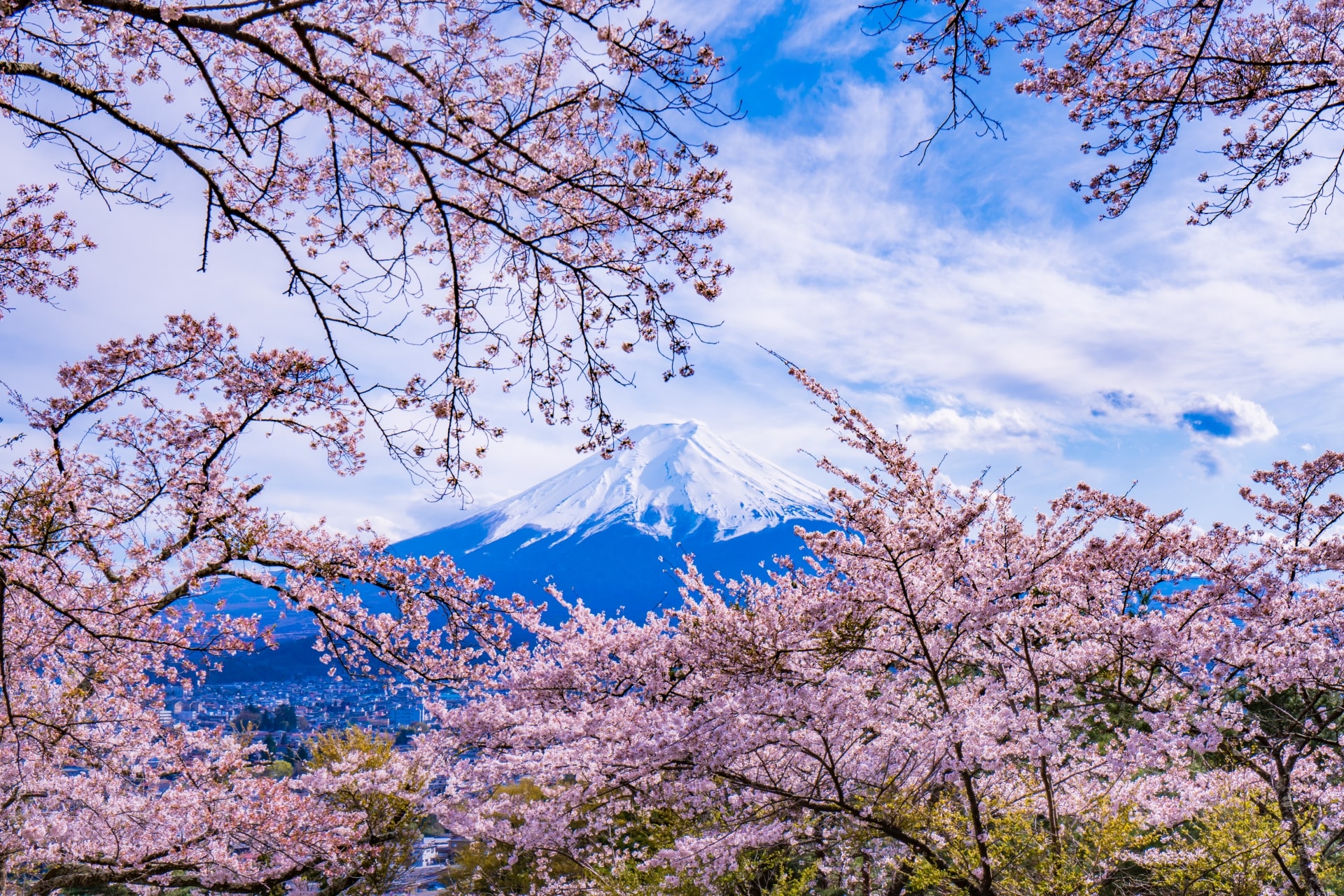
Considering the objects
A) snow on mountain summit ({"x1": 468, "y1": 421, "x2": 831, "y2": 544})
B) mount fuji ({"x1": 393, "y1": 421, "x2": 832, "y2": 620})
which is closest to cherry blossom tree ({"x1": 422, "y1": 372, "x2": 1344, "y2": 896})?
mount fuji ({"x1": 393, "y1": 421, "x2": 832, "y2": 620})

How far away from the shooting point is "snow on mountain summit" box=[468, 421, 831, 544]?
500ft

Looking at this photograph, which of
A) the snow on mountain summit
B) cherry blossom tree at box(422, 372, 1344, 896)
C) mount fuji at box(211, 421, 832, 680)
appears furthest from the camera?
the snow on mountain summit

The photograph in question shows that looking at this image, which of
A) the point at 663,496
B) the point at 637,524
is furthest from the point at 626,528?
the point at 663,496

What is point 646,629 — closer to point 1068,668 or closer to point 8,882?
point 1068,668

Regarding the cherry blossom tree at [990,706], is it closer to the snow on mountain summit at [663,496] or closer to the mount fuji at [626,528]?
the mount fuji at [626,528]

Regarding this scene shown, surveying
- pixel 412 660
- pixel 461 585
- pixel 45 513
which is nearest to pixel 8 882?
pixel 412 660

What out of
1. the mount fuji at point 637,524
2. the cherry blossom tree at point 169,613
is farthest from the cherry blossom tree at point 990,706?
the mount fuji at point 637,524

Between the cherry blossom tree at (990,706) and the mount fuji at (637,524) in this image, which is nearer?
the cherry blossom tree at (990,706)

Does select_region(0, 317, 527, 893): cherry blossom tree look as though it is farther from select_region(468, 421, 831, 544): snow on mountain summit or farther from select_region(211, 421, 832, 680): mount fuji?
select_region(468, 421, 831, 544): snow on mountain summit

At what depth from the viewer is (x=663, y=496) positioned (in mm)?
159750

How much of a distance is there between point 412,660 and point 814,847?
4811 mm

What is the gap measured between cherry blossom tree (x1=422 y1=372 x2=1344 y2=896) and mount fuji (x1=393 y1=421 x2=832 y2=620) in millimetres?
115216

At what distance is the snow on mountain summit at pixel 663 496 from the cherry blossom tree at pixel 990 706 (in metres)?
134

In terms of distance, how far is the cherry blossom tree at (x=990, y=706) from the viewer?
4.84 meters
